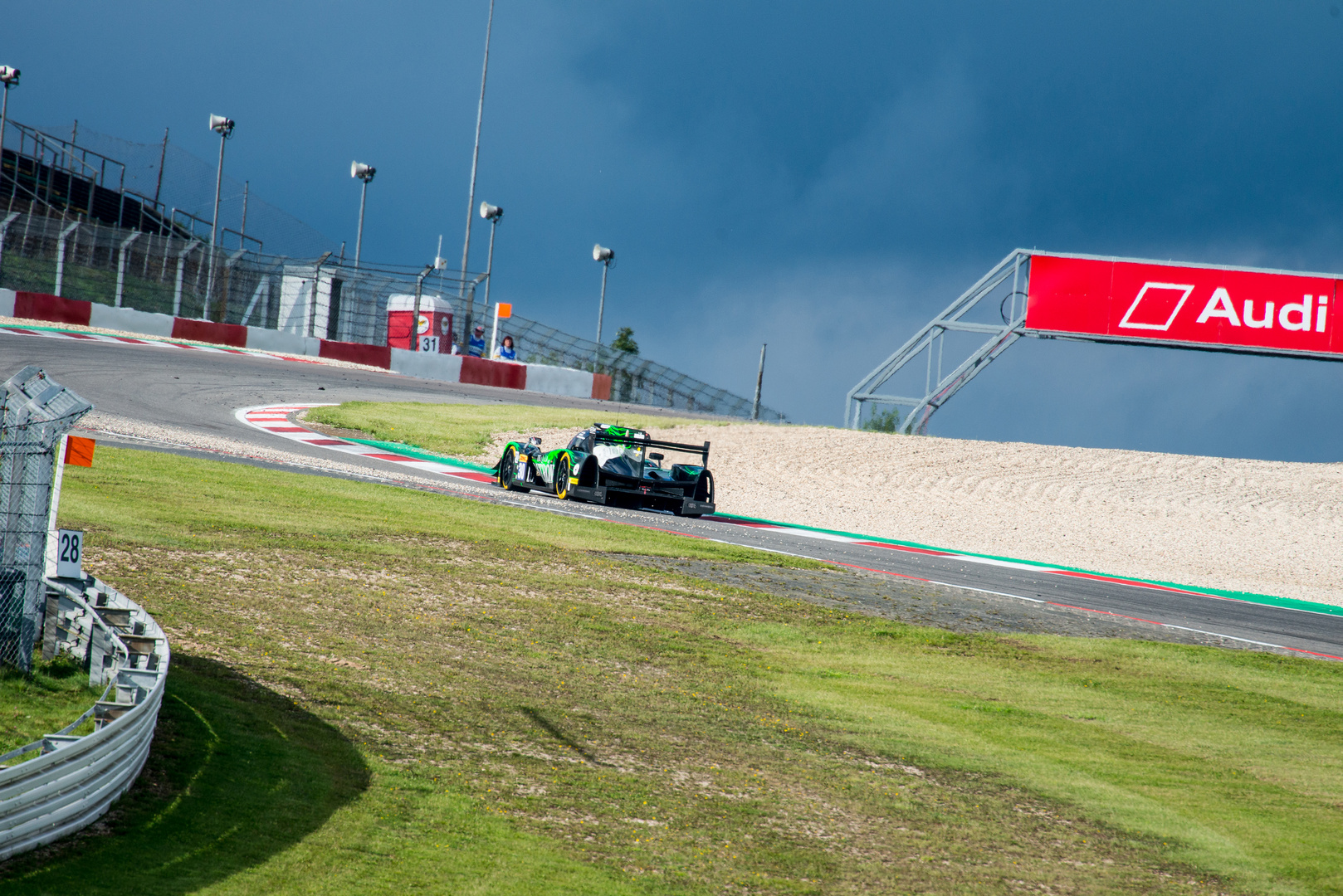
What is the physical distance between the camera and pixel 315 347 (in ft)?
112

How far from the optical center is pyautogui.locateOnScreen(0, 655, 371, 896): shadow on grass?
3861 millimetres

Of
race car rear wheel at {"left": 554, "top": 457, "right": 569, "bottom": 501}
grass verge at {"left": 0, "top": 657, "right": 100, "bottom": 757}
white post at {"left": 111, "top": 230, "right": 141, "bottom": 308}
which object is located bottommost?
grass verge at {"left": 0, "top": 657, "right": 100, "bottom": 757}

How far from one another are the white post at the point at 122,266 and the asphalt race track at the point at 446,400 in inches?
146

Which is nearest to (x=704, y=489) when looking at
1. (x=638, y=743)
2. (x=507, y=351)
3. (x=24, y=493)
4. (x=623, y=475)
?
(x=623, y=475)

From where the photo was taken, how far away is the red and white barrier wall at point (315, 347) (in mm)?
29922

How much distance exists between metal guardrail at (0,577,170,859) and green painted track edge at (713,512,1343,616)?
12647 mm

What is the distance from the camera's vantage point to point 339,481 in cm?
1511

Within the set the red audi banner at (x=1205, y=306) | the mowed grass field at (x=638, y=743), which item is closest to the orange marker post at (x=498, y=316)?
the red audi banner at (x=1205, y=306)

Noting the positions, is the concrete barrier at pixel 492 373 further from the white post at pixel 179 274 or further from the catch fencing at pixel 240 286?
the white post at pixel 179 274

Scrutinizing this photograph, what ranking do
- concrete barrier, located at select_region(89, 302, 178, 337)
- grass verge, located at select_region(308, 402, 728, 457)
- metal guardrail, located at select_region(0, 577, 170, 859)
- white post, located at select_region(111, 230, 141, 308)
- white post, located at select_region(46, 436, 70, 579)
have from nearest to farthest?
metal guardrail, located at select_region(0, 577, 170, 859), white post, located at select_region(46, 436, 70, 579), grass verge, located at select_region(308, 402, 728, 457), white post, located at select_region(111, 230, 141, 308), concrete barrier, located at select_region(89, 302, 178, 337)

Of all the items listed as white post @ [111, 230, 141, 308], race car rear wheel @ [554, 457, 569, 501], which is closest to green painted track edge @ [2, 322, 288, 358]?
white post @ [111, 230, 141, 308]

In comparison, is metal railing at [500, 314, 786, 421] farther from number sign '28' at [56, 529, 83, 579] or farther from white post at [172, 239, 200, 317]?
number sign '28' at [56, 529, 83, 579]

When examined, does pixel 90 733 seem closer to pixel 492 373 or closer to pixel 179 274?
pixel 179 274

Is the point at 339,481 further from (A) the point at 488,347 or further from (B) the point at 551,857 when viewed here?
(A) the point at 488,347
